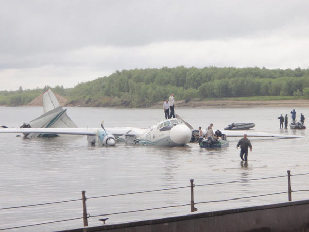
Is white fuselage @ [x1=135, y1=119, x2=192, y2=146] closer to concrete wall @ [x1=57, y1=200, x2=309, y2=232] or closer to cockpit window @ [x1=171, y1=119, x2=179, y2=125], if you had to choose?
cockpit window @ [x1=171, y1=119, x2=179, y2=125]

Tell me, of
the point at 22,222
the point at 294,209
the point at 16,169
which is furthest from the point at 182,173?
the point at 294,209

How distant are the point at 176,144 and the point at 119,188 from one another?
66.7ft

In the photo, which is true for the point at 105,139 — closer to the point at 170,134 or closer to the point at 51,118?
the point at 170,134

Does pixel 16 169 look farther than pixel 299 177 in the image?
Yes

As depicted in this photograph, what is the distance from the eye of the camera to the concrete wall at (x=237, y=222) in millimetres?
12220

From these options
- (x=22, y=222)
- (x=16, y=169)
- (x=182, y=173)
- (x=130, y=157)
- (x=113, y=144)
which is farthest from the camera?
(x=113, y=144)

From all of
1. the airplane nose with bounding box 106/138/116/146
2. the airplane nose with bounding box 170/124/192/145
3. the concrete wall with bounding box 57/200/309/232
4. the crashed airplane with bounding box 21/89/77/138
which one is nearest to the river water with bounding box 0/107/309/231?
the airplane nose with bounding box 170/124/192/145

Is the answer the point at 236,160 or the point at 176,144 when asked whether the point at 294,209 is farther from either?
the point at 176,144

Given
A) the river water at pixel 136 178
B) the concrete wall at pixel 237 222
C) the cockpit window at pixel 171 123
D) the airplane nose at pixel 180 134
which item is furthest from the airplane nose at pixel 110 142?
the concrete wall at pixel 237 222

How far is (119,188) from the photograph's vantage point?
23125 millimetres

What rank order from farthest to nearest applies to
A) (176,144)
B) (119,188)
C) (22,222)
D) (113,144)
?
(113,144) → (176,144) → (119,188) → (22,222)

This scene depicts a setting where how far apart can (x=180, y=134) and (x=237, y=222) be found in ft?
93.2

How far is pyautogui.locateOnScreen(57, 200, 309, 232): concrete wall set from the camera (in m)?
12.2

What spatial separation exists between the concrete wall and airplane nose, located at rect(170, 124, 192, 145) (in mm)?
27394
